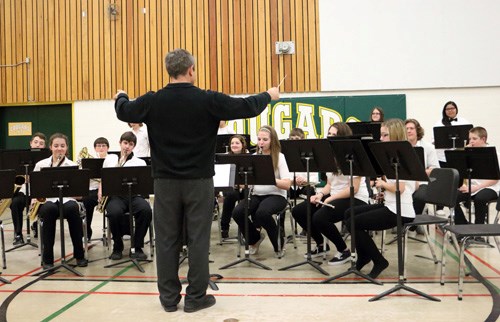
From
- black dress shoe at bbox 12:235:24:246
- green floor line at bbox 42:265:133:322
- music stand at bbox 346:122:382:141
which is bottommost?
green floor line at bbox 42:265:133:322

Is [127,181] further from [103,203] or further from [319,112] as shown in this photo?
[319,112]

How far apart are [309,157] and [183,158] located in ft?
5.56

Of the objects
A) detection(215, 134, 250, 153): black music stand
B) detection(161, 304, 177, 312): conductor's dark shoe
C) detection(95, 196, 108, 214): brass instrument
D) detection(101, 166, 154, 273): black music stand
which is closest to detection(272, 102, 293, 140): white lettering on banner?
detection(215, 134, 250, 153): black music stand

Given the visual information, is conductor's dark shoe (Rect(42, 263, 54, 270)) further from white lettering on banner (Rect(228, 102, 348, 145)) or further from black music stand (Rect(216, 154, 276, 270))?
white lettering on banner (Rect(228, 102, 348, 145))

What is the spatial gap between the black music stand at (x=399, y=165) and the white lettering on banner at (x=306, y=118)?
734 centimetres

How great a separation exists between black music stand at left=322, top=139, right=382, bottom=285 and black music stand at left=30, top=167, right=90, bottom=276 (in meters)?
2.52

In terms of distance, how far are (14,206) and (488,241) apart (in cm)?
626

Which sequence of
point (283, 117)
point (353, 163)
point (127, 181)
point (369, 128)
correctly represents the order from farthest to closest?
point (283, 117) < point (369, 128) < point (127, 181) < point (353, 163)

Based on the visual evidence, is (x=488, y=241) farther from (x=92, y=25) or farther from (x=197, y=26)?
(x=92, y=25)

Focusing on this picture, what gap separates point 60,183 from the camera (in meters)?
5.02

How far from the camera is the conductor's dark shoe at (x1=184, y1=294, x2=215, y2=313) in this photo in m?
3.83

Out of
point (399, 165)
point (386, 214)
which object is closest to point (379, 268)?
point (386, 214)

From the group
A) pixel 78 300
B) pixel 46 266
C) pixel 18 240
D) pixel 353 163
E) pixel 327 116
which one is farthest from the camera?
pixel 327 116

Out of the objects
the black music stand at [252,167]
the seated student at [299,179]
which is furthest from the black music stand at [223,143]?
the black music stand at [252,167]
